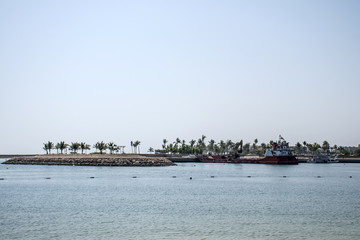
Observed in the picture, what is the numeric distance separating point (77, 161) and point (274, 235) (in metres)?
150

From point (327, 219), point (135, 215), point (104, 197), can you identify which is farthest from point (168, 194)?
point (327, 219)

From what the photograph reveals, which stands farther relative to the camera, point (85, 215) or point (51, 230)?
point (85, 215)

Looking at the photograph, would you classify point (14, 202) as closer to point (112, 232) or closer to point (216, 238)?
point (112, 232)

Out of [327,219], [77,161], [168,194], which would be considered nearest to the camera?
[327,219]

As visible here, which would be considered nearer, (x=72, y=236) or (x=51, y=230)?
(x=72, y=236)

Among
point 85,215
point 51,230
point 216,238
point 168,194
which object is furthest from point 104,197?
point 216,238

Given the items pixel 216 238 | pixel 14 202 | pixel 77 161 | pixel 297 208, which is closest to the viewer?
pixel 216 238

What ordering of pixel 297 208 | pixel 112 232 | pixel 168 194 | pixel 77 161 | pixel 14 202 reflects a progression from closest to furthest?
pixel 112 232 → pixel 297 208 → pixel 14 202 → pixel 168 194 → pixel 77 161

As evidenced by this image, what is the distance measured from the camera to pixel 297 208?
171 feet

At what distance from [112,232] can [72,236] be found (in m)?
3.67

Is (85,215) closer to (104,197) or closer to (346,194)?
(104,197)

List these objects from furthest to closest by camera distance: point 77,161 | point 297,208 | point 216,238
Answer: point 77,161
point 297,208
point 216,238

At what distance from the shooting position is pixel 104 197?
6353 cm

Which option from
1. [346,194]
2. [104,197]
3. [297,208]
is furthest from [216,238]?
[346,194]
